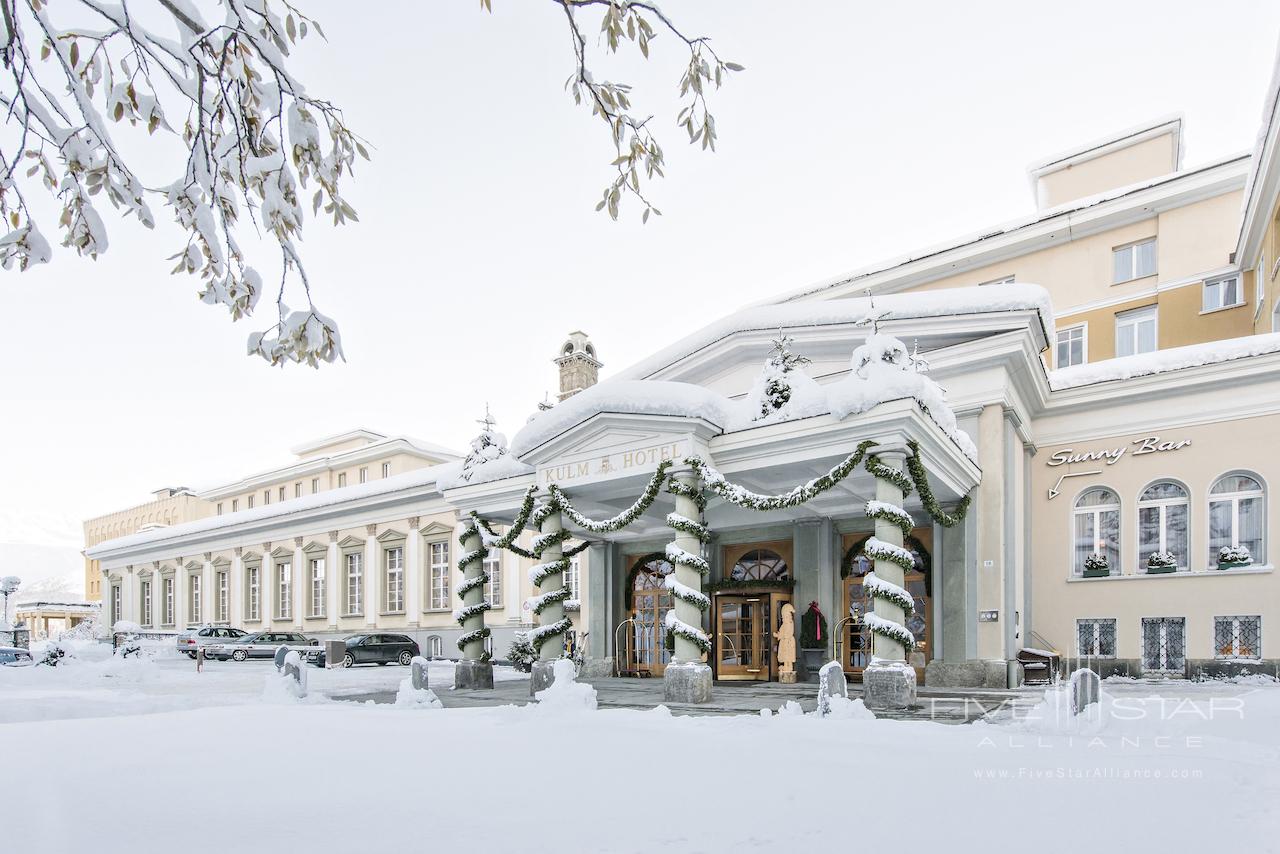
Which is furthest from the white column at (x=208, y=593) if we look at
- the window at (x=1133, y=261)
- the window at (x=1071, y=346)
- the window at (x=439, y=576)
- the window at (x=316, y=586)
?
the window at (x=1133, y=261)

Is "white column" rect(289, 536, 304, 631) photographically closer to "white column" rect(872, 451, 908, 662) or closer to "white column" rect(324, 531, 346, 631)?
"white column" rect(324, 531, 346, 631)

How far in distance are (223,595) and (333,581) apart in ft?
37.3

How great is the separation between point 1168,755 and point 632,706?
7.64m

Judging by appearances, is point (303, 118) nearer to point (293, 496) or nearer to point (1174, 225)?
point (1174, 225)

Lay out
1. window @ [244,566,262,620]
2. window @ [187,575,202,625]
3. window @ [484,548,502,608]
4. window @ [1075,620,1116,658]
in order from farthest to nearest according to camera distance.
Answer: window @ [187,575,202,625] < window @ [244,566,262,620] < window @ [484,548,502,608] < window @ [1075,620,1116,658]

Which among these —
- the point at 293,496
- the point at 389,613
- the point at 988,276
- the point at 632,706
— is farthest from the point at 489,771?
the point at 293,496

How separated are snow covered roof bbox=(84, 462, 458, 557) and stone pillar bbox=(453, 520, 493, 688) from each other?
12.4 m

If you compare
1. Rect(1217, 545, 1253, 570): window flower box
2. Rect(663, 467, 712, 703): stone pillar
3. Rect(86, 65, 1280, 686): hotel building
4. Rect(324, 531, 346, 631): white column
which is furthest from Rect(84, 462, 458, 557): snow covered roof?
Rect(1217, 545, 1253, 570): window flower box

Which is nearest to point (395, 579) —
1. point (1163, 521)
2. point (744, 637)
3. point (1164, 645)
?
point (744, 637)

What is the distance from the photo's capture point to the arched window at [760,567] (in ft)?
59.9

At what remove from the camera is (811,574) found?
17484 mm

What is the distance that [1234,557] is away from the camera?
16.8 m

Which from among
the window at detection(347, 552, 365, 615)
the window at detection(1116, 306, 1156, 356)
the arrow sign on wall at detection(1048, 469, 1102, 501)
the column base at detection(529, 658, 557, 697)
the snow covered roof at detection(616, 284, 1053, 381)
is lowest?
the window at detection(347, 552, 365, 615)

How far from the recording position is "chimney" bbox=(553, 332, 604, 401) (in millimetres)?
30811
